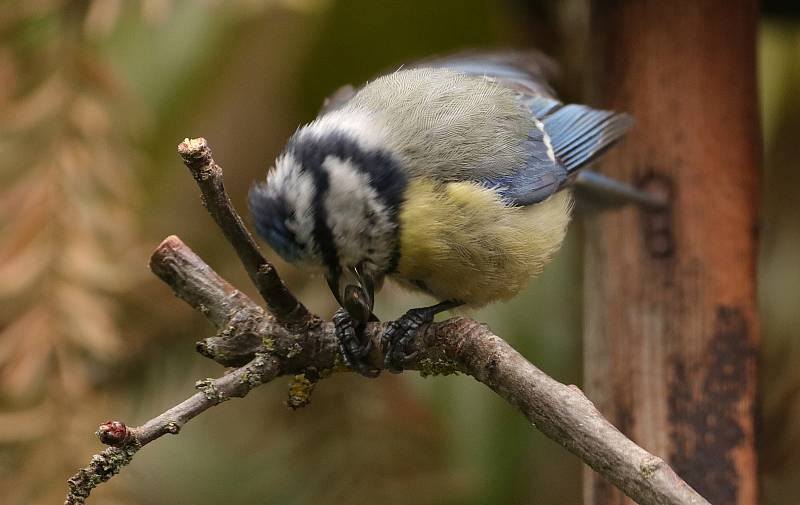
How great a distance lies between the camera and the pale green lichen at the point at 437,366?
2.61 ft

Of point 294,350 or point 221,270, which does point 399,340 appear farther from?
point 221,270

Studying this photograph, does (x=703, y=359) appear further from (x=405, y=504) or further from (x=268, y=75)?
(x=268, y=75)

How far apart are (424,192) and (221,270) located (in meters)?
0.54

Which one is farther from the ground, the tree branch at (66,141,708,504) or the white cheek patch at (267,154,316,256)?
the white cheek patch at (267,154,316,256)

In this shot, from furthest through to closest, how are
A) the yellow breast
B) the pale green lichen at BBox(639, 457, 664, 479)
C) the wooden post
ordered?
1. the wooden post
2. the yellow breast
3. the pale green lichen at BBox(639, 457, 664, 479)

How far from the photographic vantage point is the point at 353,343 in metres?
0.83

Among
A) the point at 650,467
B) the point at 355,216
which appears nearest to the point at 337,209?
the point at 355,216

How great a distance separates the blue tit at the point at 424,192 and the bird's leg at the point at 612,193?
41 mm

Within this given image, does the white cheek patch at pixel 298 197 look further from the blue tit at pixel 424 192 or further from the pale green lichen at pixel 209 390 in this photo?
the pale green lichen at pixel 209 390

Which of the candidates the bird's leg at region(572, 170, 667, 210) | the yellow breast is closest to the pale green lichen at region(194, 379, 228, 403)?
the yellow breast

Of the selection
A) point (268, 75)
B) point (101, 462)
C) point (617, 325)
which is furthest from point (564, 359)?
point (101, 462)

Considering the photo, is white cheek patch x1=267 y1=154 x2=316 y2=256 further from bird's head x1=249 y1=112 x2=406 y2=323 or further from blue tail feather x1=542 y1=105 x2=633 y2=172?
blue tail feather x1=542 y1=105 x2=633 y2=172

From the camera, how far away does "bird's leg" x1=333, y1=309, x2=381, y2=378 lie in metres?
0.81

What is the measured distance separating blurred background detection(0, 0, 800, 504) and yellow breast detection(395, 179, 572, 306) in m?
0.31
